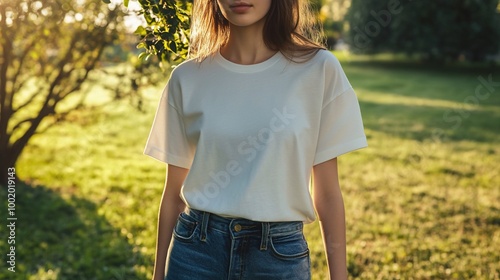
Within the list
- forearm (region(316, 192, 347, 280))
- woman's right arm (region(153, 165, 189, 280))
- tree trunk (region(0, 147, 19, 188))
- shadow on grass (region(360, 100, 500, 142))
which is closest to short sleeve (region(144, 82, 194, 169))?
woman's right arm (region(153, 165, 189, 280))

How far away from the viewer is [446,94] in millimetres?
17859

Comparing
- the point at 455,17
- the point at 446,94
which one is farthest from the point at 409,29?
the point at 446,94

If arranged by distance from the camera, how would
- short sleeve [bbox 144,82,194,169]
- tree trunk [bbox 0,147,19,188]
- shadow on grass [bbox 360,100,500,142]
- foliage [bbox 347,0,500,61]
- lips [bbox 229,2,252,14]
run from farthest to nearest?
foliage [bbox 347,0,500,61] < shadow on grass [bbox 360,100,500,142] < tree trunk [bbox 0,147,19,188] < short sleeve [bbox 144,82,194,169] < lips [bbox 229,2,252,14]

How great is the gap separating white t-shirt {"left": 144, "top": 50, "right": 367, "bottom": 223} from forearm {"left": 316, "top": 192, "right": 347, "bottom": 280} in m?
0.06

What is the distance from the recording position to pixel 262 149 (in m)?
1.84

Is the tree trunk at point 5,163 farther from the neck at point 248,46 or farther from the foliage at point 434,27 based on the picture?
the foliage at point 434,27

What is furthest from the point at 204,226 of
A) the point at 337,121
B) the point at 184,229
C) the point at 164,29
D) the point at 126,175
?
the point at 126,175

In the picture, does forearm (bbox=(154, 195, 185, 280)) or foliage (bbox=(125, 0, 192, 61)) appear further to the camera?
foliage (bbox=(125, 0, 192, 61))

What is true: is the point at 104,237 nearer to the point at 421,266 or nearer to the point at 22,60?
the point at 22,60

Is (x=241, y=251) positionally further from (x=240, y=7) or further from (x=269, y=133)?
(x=240, y=7)

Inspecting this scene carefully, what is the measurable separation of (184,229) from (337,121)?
592mm

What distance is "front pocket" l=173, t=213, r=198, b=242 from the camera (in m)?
1.91

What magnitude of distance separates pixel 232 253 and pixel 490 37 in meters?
25.2

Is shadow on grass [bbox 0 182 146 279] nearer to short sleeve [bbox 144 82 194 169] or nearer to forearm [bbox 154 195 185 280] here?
forearm [bbox 154 195 185 280]
